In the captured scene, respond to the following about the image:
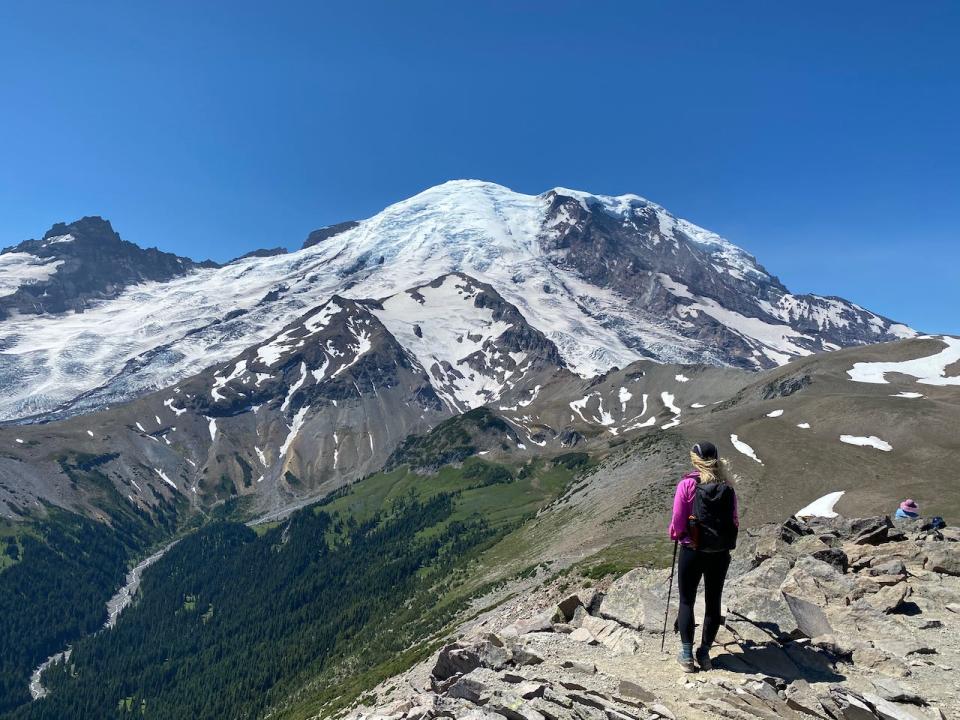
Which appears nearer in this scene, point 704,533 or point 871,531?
point 704,533

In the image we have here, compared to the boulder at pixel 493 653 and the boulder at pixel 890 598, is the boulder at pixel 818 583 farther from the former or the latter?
the boulder at pixel 493 653

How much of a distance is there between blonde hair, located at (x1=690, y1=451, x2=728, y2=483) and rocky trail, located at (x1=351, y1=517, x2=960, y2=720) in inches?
176

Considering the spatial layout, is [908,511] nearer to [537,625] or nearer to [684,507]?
[537,625]

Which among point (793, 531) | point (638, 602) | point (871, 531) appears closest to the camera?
point (638, 602)

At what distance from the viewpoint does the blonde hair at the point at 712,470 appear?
15.0 meters

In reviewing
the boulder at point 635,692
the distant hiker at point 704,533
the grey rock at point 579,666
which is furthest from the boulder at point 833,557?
the boulder at point 635,692

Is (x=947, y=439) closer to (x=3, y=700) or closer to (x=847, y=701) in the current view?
Result: (x=847, y=701)

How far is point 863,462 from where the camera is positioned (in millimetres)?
120000

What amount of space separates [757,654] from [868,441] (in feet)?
442

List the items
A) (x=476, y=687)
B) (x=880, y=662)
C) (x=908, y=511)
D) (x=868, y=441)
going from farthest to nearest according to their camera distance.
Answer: (x=868, y=441) → (x=908, y=511) → (x=880, y=662) → (x=476, y=687)

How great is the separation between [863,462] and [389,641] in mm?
103421

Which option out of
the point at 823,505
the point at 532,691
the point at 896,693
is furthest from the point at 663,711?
the point at 823,505

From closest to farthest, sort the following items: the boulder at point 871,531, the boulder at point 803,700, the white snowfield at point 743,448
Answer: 1. the boulder at point 803,700
2. the boulder at point 871,531
3. the white snowfield at point 743,448

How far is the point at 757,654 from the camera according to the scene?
16203 mm
